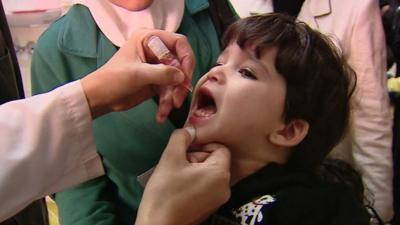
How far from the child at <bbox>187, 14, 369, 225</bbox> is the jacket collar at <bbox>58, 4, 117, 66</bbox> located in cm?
31

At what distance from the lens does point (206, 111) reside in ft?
3.39

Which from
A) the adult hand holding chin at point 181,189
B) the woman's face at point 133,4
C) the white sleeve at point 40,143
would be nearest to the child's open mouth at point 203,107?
the adult hand holding chin at point 181,189

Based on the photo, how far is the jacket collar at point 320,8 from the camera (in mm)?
1617

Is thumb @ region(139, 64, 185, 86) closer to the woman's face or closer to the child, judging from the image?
the child

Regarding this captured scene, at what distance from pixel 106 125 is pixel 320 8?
0.95 meters

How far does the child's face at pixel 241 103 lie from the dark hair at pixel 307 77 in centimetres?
2

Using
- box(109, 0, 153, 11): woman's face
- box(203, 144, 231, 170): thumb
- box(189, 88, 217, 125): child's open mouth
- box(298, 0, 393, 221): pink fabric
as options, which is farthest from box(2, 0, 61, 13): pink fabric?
box(203, 144, 231, 170): thumb

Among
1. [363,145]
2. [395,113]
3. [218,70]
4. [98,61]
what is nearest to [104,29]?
[98,61]

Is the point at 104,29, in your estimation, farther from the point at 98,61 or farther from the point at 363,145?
the point at 363,145

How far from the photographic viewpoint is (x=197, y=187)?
2.67ft

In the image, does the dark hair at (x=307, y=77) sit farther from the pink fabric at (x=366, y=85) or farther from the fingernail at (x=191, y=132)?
the pink fabric at (x=366, y=85)

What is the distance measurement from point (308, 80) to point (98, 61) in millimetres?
540

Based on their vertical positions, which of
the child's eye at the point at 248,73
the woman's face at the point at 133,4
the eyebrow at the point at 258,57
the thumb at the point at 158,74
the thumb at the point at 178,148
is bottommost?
the thumb at the point at 178,148

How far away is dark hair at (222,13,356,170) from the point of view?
101 cm
